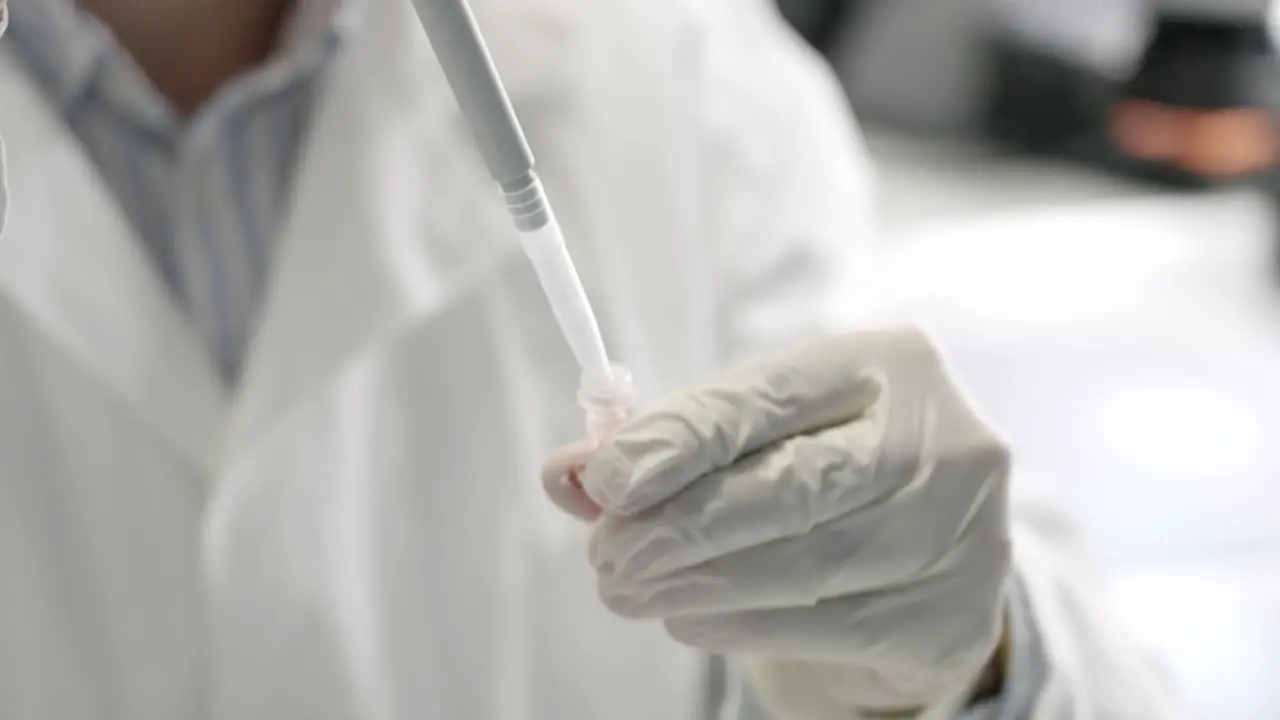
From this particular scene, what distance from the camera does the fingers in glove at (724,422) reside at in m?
0.37

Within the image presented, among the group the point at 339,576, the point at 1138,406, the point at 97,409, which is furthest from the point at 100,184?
the point at 1138,406

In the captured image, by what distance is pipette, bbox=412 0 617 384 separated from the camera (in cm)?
35

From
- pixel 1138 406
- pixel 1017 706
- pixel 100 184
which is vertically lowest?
pixel 1138 406

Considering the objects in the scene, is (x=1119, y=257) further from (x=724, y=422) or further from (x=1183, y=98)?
(x=724, y=422)

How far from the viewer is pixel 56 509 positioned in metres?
0.52

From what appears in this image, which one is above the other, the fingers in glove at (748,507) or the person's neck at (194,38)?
the person's neck at (194,38)

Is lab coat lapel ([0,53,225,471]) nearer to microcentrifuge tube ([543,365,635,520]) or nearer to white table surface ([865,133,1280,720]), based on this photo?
microcentrifuge tube ([543,365,635,520])

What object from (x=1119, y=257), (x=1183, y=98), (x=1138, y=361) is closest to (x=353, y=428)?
(x=1138, y=361)

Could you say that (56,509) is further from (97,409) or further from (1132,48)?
(1132,48)

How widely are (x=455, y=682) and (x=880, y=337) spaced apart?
9.1 inches

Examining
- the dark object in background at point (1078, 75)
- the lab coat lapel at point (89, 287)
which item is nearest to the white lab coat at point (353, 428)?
the lab coat lapel at point (89, 287)

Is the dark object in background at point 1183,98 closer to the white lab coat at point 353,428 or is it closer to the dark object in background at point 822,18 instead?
the dark object in background at point 822,18

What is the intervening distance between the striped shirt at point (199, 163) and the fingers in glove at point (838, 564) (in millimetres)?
267

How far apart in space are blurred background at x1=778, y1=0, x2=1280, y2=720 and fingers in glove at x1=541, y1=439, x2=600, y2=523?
371 millimetres
